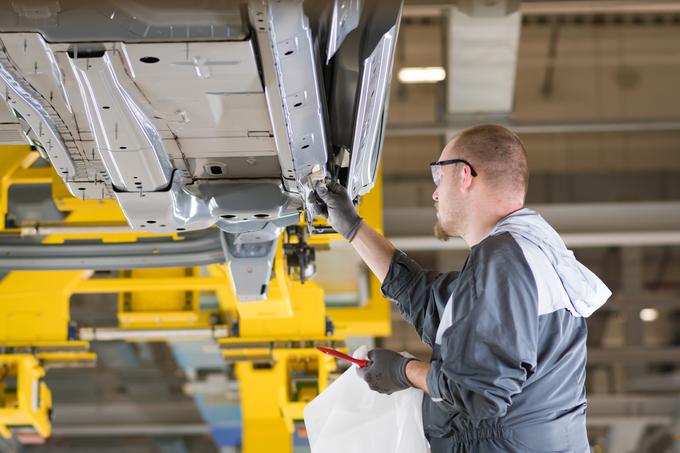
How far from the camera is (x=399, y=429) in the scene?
10.0 feet

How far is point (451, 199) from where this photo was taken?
3090 millimetres

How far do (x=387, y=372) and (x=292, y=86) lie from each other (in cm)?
103

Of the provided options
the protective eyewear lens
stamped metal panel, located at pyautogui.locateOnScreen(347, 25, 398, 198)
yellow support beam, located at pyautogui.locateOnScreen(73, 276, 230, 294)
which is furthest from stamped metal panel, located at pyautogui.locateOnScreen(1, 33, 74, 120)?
yellow support beam, located at pyautogui.locateOnScreen(73, 276, 230, 294)

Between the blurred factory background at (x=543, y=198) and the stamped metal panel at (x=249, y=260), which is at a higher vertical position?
the stamped metal panel at (x=249, y=260)

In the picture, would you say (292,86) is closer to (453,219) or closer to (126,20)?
(126,20)

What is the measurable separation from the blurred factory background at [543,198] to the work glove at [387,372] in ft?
10.5

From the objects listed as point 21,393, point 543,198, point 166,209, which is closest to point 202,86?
point 166,209

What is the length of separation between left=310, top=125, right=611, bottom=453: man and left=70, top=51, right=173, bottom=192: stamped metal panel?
3.44 feet

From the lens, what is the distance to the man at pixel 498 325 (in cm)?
264

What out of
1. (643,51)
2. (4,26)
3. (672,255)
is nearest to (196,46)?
(4,26)

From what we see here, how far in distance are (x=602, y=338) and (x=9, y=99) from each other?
12.1 meters

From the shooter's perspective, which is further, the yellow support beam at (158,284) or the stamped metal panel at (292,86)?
the yellow support beam at (158,284)

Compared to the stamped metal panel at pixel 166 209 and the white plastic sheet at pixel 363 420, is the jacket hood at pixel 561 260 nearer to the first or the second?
the white plastic sheet at pixel 363 420

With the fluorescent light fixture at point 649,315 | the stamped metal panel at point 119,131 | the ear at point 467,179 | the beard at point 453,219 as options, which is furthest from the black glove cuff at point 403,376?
the fluorescent light fixture at point 649,315
